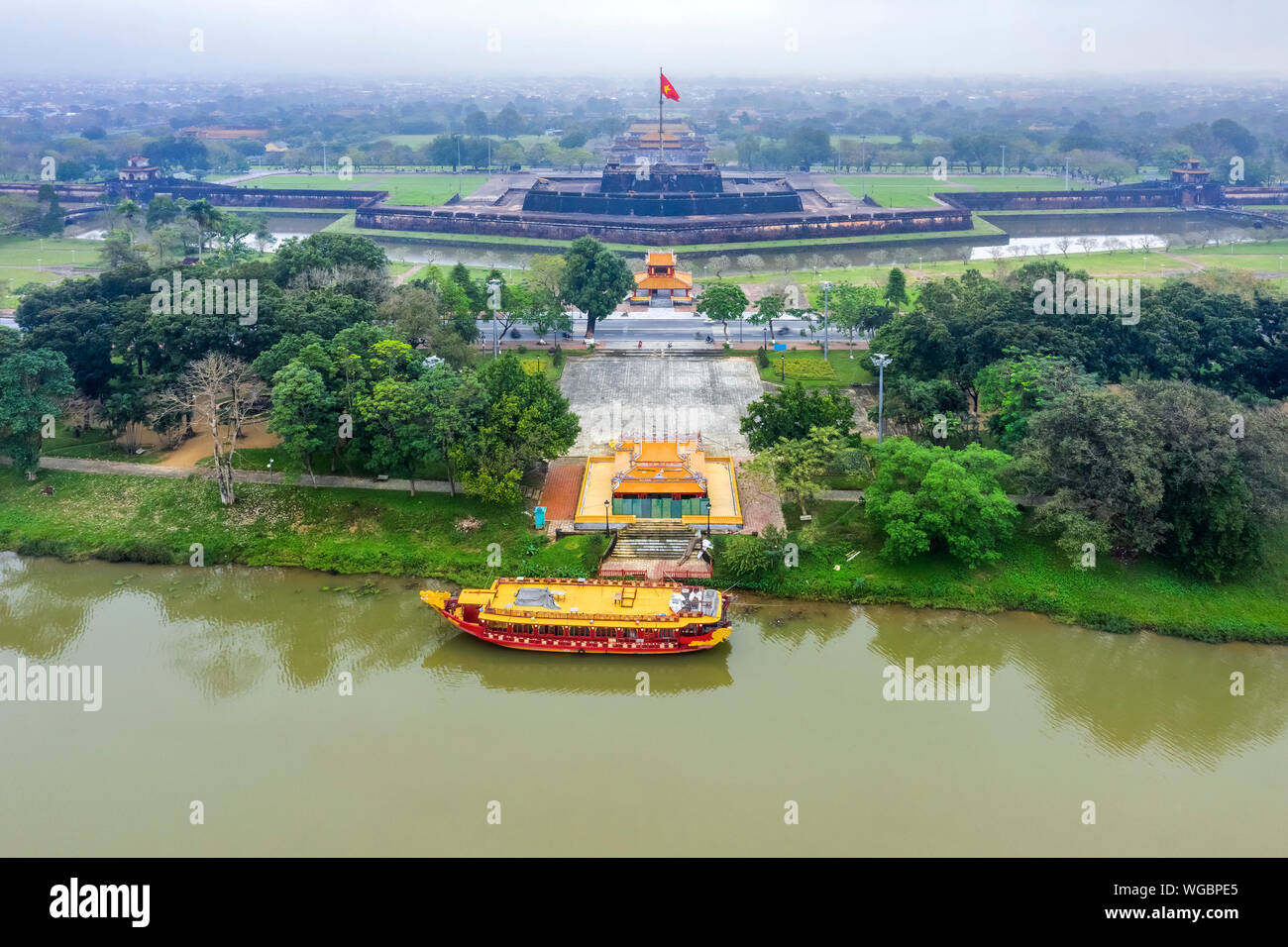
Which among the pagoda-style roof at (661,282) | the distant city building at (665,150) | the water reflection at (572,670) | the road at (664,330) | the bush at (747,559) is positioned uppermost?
the distant city building at (665,150)

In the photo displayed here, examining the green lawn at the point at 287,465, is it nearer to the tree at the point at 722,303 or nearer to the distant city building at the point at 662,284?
the tree at the point at 722,303

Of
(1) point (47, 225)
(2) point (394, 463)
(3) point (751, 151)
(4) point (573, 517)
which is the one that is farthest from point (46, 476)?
(3) point (751, 151)

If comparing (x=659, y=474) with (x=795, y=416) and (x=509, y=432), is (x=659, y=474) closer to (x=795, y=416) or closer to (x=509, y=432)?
(x=795, y=416)

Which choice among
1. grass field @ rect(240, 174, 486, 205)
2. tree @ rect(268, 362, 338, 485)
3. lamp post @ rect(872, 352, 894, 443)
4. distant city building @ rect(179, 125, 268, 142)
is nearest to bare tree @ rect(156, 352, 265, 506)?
tree @ rect(268, 362, 338, 485)

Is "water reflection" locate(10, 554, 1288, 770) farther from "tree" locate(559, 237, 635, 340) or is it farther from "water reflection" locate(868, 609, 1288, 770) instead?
"tree" locate(559, 237, 635, 340)

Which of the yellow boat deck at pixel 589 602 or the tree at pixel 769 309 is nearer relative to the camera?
the yellow boat deck at pixel 589 602

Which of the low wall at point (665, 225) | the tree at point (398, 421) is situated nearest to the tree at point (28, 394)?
the tree at point (398, 421)
